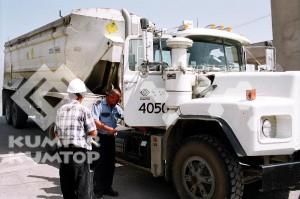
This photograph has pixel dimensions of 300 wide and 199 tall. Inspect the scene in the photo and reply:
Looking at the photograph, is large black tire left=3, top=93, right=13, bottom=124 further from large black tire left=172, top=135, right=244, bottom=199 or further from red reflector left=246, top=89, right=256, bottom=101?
red reflector left=246, top=89, right=256, bottom=101

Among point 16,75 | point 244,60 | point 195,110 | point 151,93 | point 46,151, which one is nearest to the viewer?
point 195,110

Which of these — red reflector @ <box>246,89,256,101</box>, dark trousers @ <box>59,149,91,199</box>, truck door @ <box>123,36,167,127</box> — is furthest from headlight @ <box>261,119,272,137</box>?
dark trousers @ <box>59,149,91,199</box>

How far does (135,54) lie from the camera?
562 cm

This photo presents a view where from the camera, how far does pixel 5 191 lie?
19.5 ft

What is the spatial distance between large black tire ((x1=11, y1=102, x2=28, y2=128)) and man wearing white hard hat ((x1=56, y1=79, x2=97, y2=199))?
26.6 feet

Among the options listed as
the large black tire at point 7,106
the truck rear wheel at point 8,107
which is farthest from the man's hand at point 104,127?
the truck rear wheel at point 8,107

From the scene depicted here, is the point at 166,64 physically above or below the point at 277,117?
above

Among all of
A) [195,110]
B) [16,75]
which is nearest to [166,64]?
[195,110]

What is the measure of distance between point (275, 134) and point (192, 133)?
1.14 m

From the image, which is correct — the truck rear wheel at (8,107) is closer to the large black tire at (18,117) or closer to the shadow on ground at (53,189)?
the large black tire at (18,117)

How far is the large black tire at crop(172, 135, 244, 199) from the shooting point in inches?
169

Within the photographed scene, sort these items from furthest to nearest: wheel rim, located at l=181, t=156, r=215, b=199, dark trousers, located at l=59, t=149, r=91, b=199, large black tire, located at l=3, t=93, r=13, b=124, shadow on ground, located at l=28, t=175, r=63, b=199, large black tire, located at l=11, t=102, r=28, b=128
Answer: large black tire, located at l=3, t=93, r=13, b=124 → large black tire, located at l=11, t=102, r=28, b=128 → shadow on ground, located at l=28, t=175, r=63, b=199 → wheel rim, located at l=181, t=156, r=215, b=199 → dark trousers, located at l=59, t=149, r=91, b=199

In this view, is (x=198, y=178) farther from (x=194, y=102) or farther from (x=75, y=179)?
(x=75, y=179)

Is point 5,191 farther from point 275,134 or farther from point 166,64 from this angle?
point 275,134
